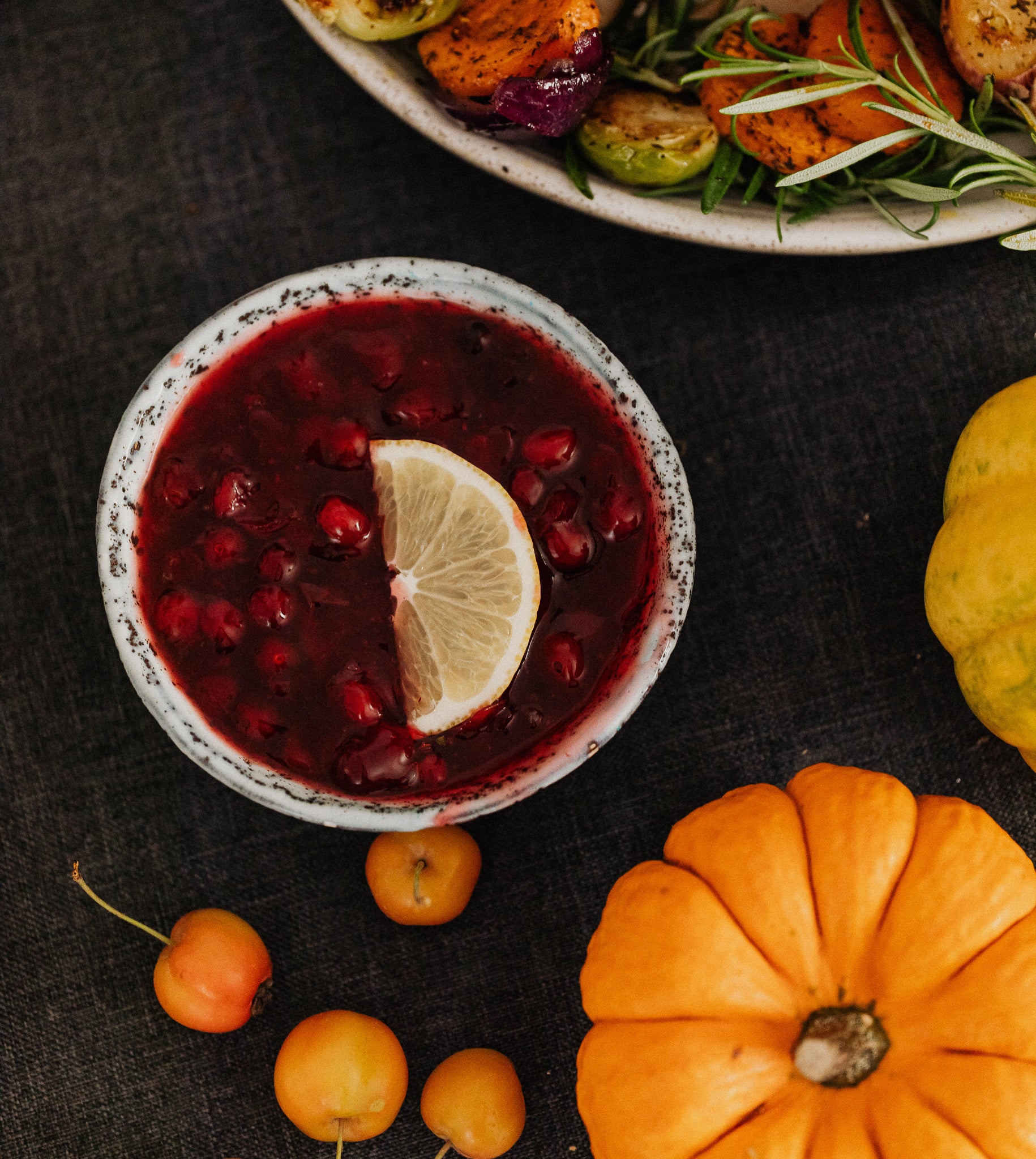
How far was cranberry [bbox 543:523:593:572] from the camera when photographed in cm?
107

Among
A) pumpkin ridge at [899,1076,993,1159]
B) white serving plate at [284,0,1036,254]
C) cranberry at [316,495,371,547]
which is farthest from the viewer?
white serving plate at [284,0,1036,254]

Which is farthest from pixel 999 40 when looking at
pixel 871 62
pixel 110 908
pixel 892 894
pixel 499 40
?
pixel 110 908

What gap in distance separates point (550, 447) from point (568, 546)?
110mm

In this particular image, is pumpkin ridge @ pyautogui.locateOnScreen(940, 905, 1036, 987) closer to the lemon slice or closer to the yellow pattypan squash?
the yellow pattypan squash

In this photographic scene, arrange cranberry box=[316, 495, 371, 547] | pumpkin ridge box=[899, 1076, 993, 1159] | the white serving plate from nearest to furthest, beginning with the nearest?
pumpkin ridge box=[899, 1076, 993, 1159], cranberry box=[316, 495, 371, 547], the white serving plate

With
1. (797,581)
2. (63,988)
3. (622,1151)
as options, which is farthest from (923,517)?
(63,988)

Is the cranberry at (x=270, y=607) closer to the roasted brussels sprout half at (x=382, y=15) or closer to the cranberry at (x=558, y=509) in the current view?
the cranberry at (x=558, y=509)

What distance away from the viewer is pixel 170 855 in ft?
4.18

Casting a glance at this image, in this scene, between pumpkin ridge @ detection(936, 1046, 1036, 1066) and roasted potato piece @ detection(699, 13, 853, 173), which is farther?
roasted potato piece @ detection(699, 13, 853, 173)

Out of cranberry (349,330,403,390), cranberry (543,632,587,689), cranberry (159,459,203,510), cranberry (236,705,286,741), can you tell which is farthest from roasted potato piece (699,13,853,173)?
cranberry (236,705,286,741)

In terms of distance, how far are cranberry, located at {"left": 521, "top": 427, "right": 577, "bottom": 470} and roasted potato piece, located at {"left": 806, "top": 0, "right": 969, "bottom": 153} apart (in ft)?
1.53

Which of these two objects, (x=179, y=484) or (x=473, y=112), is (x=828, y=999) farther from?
(x=473, y=112)

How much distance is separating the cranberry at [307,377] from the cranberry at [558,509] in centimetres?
28

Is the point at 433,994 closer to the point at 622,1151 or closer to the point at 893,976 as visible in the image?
the point at 622,1151
